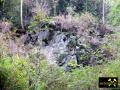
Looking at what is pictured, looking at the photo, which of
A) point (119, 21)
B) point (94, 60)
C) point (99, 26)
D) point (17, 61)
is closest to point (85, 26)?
point (99, 26)

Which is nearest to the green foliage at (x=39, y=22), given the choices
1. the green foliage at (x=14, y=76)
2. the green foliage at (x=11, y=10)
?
the green foliage at (x=11, y=10)

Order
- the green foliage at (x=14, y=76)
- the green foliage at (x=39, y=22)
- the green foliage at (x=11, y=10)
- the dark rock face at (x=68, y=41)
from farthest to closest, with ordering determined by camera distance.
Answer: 1. the green foliage at (x=11, y=10)
2. the green foliage at (x=39, y=22)
3. the dark rock face at (x=68, y=41)
4. the green foliage at (x=14, y=76)

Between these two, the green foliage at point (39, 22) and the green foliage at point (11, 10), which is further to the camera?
the green foliage at point (11, 10)

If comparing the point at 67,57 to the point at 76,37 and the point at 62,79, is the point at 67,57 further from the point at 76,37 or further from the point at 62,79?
the point at 62,79

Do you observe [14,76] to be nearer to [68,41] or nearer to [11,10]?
[68,41]

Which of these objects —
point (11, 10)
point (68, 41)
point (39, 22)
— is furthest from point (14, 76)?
point (11, 10)

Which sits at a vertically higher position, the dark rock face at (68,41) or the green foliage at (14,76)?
the green foliage at (14,76)

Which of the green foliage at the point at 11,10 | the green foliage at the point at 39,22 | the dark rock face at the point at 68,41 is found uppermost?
the green foliage at the point at 11,10

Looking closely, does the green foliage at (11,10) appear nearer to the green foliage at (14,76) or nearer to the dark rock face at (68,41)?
the dark rock face at (68,41)

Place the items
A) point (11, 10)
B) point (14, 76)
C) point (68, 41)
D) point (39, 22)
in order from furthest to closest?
point (11, 10) → point (39, 22) → point (68, 41) → point (14, 76)

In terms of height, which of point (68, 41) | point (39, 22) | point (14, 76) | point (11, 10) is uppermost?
point (11, 10)

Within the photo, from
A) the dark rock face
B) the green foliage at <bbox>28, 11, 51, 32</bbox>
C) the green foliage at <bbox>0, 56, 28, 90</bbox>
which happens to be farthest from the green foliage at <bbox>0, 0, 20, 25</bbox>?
the green foliage at <bbox>0, 56, 28, 90</bbox>

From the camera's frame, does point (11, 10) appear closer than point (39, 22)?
No

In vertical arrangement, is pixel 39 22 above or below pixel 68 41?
above
